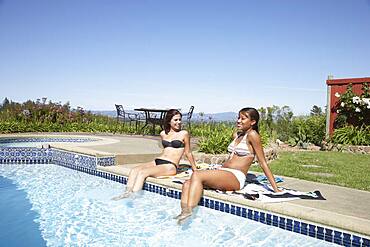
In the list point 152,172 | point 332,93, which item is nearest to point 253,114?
point 152,172

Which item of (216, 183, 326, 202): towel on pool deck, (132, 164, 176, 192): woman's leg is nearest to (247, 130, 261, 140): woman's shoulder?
(216, 183, 326, 202): towel on pool deck

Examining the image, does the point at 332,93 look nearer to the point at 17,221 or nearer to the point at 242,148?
the point at 242,148

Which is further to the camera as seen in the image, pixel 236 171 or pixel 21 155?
pixel 21 155

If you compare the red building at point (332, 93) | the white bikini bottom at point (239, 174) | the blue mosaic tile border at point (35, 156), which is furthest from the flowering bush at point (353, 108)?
the blue mosaic tile border at point (35, 156)

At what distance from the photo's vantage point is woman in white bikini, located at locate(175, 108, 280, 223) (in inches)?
163

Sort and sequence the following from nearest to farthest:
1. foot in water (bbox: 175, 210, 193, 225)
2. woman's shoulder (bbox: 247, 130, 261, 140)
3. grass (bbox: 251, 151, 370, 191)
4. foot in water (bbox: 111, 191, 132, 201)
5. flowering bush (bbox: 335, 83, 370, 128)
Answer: foot in water (bbox: 175, 210, 193, 225), woman's shoulder (bbox: 247, 130, 261, 140), foot in water (bbox: 111, 191, 132, 201), grass (bbox: 251, 151, 370, 191), flowering bush (bbox: 335, 83, 370, 128)

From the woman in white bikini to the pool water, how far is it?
256 millimetres

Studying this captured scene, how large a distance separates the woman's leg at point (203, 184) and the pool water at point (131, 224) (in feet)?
0.50

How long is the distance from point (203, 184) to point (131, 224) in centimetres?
97

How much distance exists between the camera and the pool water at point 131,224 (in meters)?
3.62

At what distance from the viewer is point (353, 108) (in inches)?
475

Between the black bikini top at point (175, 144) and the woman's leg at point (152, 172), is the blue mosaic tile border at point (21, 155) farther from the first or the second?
the black bikini top at point (175, 144)

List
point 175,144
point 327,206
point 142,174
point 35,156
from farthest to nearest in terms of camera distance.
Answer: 1. point 35,156
2. point 175,144
3. point 142,174
4. point 327,206

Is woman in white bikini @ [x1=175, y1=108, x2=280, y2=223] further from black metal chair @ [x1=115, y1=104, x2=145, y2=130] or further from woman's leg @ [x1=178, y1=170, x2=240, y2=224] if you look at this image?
black metal chair @ [x1=115, y1=104, x2=145, y2=130]
